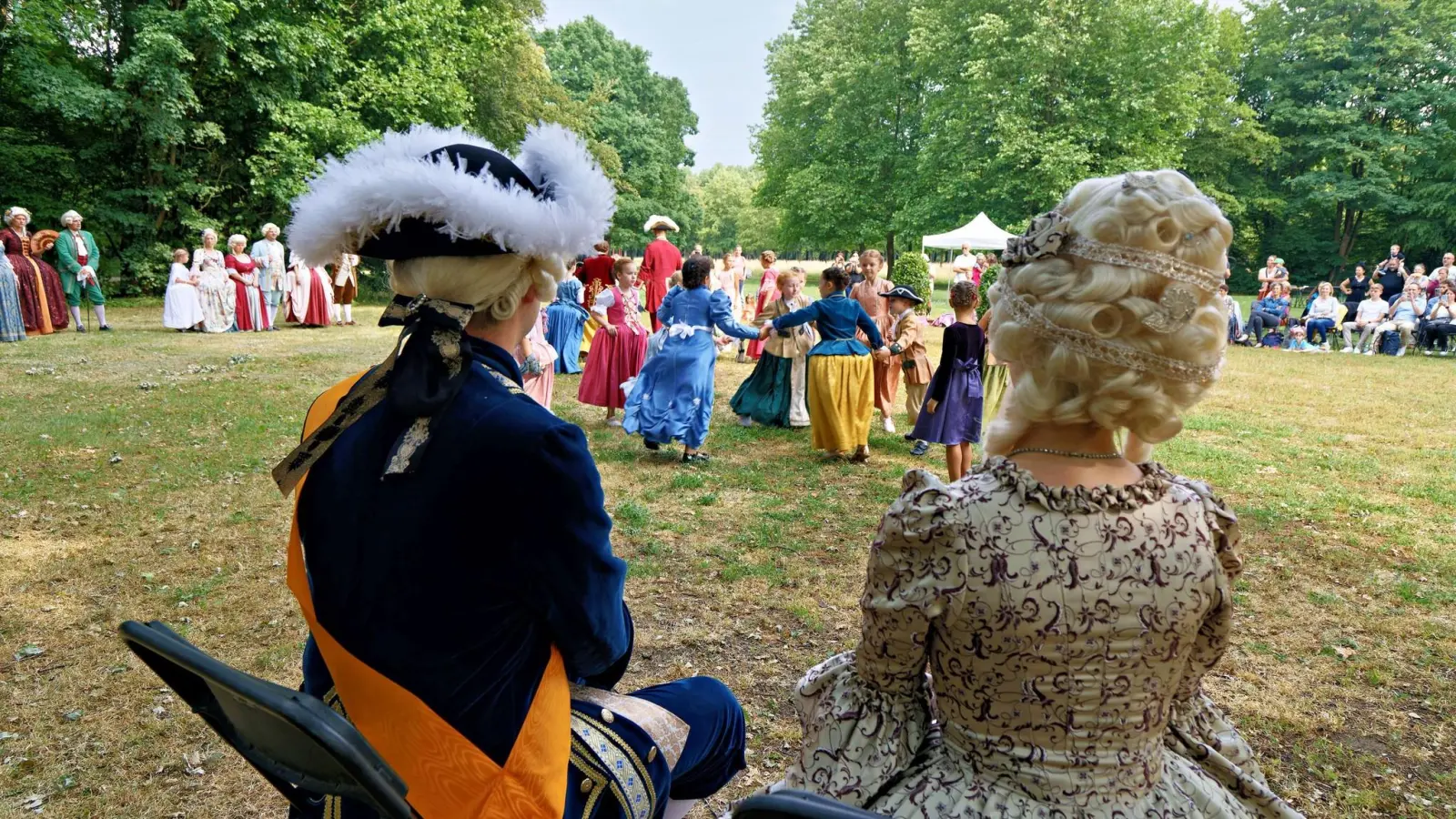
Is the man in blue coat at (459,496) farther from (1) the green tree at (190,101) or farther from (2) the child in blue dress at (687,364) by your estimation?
(1) the green tree at (190,101)

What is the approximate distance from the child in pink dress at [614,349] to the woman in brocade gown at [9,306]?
34.6 ft

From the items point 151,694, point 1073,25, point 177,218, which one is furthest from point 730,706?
point 1073,25

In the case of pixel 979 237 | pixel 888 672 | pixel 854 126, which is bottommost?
pixel 888 672

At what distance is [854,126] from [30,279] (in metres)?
29.3

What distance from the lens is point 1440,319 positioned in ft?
58.7

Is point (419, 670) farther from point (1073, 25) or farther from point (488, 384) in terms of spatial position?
point (1073, 25)

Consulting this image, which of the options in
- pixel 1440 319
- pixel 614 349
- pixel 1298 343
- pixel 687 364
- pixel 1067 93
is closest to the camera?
pixel 687 364

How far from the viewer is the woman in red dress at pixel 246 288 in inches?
680

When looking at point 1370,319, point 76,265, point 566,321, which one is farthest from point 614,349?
point 1370,319

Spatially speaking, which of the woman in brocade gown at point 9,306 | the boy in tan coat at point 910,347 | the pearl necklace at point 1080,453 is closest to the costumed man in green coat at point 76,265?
the woman in brocade gown at point 9,306

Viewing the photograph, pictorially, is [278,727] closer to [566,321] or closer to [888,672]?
[888,672]

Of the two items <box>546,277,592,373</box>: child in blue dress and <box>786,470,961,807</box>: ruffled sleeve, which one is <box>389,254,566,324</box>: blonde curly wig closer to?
<box>786,470,961,807</box>: ruffled sleeve

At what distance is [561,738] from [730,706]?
25.8 inches

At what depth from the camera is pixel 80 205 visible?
21578mm
